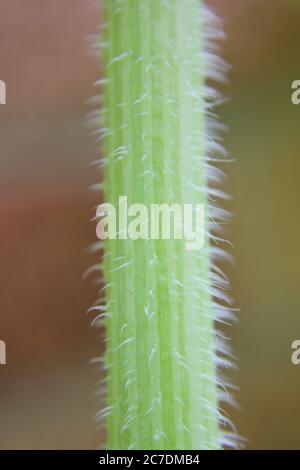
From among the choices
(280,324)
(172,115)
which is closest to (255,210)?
(280,324)

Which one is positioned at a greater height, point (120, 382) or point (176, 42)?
point (176, 42)

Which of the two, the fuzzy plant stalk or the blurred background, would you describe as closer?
the fuzzy plant stalk

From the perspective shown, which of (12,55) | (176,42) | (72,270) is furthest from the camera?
(72,270)

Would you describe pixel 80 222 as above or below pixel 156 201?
above
